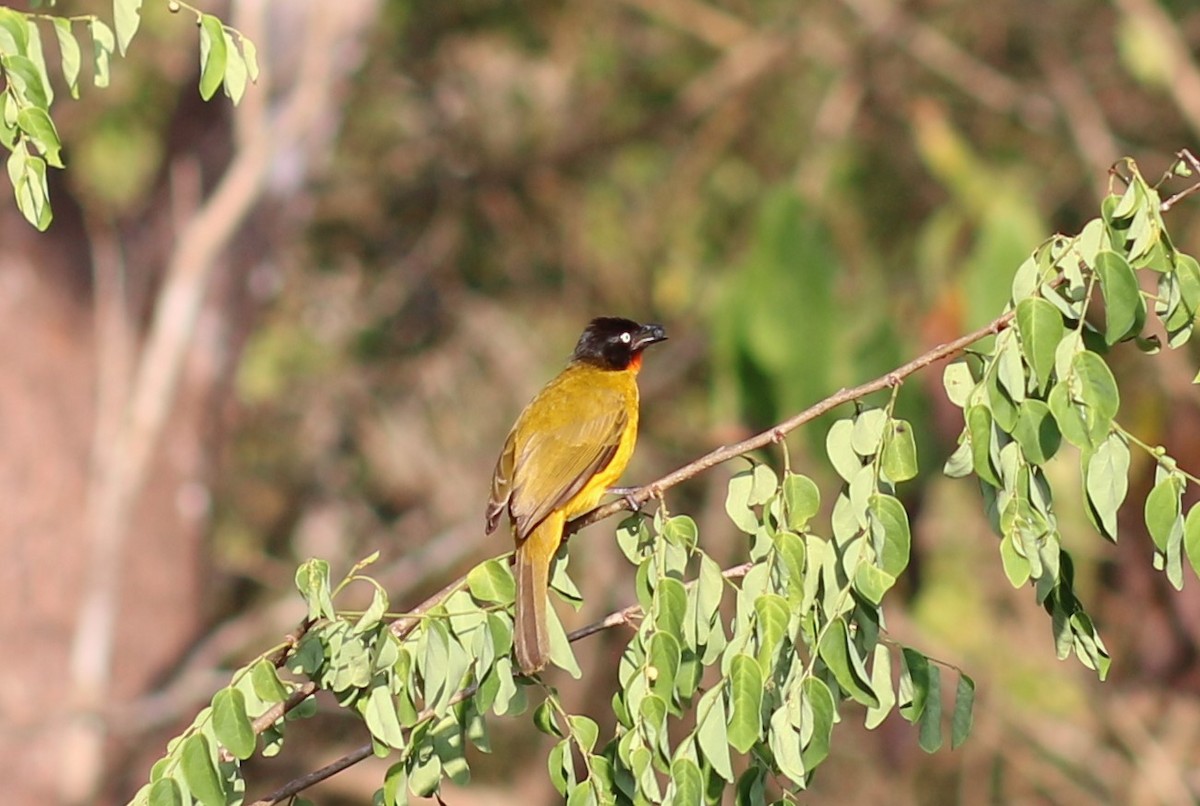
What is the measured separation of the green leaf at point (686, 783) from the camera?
229cm

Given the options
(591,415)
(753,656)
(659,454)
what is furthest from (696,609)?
(659,454)

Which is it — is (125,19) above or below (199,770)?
above

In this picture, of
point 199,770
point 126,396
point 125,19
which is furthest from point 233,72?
point 126,396

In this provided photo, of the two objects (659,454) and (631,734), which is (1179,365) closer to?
(659,454)

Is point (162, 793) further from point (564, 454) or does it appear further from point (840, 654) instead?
point (564, 454)

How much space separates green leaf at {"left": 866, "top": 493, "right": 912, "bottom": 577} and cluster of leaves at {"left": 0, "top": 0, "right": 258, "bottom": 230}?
1008mm

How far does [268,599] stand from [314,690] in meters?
8.11

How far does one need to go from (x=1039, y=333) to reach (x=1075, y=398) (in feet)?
0.31

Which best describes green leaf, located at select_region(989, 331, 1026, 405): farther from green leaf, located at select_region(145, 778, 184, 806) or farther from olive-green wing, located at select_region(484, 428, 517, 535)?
olive-green wing, located at select_region(484, 428, 517, 535)

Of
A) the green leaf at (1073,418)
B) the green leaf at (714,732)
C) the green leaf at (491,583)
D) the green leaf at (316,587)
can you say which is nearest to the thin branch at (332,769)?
the green leaf at (491,583)

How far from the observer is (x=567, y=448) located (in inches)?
162

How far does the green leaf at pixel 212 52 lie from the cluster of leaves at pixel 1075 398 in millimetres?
1097

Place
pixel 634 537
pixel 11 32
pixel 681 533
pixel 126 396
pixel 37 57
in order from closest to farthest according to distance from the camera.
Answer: pixel 11 32
pixel 37 57
pixel 681 533
pixel 634 537
pixel 126 396

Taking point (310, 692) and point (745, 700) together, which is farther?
point (310, 692)
